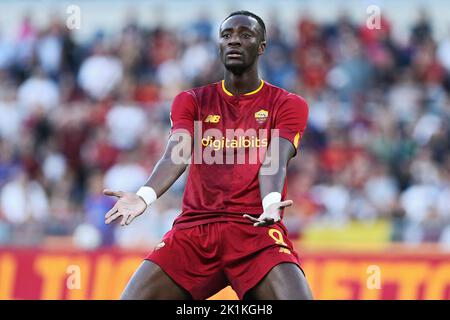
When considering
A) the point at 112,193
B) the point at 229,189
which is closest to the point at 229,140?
the point at 229,189

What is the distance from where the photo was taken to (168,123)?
14328mm

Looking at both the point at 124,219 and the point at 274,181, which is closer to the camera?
the point at 124,219

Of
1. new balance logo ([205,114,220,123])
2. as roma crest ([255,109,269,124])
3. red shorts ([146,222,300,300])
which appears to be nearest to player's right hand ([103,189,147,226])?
red shorts ([146,222,300,300])

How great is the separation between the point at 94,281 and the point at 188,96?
16.4ft

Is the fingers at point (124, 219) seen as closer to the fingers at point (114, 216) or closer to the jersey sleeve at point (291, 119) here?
the fingers at point (114, 216)

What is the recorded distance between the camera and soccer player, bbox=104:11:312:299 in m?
5.96

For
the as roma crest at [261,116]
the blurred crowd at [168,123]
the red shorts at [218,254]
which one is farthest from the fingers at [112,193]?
the blurred crowd at [168,123]

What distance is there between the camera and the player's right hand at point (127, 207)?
18.9 feet

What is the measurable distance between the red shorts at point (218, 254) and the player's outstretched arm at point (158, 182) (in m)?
0.34

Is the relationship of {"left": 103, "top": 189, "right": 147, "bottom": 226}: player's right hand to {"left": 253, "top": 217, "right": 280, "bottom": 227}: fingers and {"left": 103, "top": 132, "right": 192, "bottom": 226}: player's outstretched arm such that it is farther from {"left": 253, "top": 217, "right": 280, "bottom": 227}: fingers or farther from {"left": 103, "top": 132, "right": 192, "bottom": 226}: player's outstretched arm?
{"left": 253, "top": 217, "right": 280, "bottom": 227}: fingers

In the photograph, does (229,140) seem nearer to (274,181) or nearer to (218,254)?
(274,181)

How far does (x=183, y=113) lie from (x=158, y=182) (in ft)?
1.80
